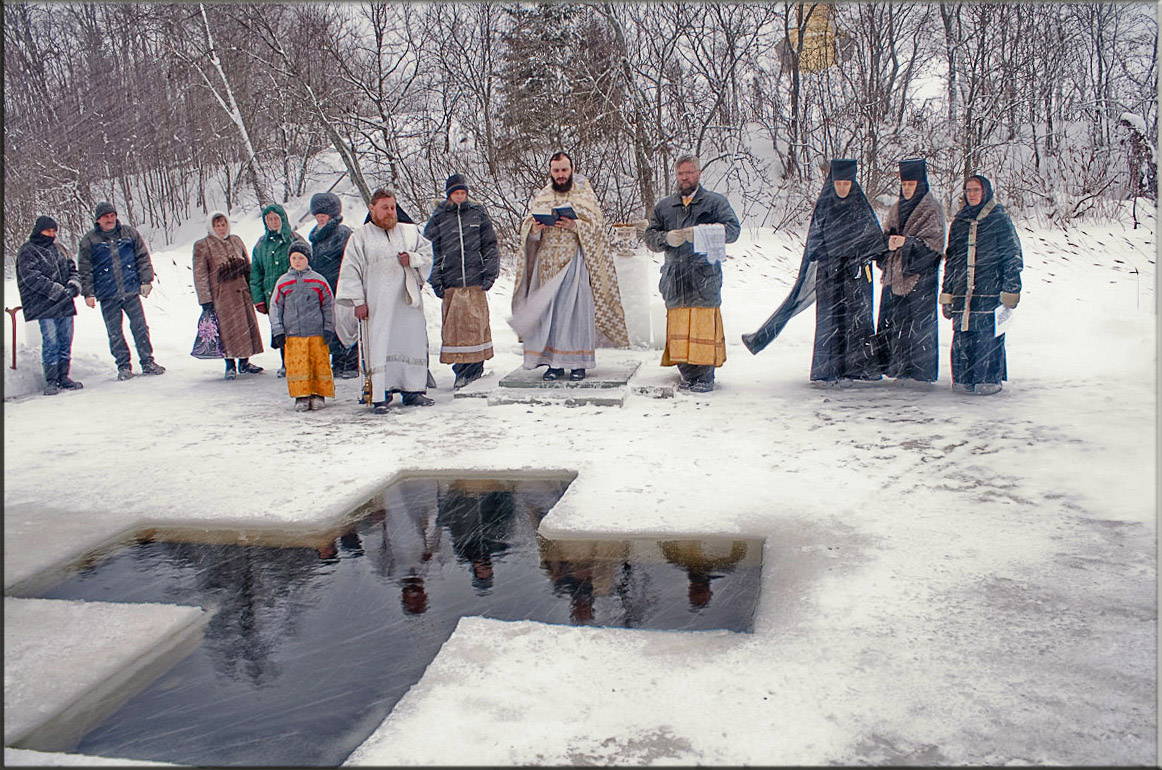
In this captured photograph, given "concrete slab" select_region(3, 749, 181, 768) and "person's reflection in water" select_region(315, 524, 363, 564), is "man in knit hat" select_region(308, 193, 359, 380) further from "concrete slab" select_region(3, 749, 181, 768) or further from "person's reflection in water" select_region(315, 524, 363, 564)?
"concrete slab" select_region(3, 749, 181, 768)

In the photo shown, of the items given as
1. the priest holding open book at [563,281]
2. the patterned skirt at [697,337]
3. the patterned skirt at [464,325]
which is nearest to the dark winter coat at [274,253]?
the patterned skirt at [464,325]

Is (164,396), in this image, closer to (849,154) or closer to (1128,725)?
(1128,725)

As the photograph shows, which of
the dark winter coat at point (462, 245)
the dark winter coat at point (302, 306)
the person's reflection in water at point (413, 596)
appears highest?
the dark winter coat at point (462, 245)

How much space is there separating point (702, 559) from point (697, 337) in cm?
360

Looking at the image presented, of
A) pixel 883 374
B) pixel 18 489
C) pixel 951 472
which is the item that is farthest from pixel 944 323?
pixel 18 489

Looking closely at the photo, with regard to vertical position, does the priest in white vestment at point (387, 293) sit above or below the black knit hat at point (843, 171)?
below

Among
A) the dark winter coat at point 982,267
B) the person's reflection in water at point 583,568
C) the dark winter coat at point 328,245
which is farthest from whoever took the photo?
the dark winter coat at point 328,245

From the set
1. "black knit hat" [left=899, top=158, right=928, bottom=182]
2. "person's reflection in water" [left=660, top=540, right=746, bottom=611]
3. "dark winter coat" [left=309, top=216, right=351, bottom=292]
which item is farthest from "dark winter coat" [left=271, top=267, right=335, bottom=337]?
"black knit hat" [left=899, top=158, right=928, bottom=182]

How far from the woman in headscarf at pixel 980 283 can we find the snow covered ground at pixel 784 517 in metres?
0.25

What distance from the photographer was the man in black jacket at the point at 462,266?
746cm

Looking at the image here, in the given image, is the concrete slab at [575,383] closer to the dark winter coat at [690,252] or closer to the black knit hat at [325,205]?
the dark winter coat at [690,252]

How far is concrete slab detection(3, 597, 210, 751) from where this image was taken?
268 cm

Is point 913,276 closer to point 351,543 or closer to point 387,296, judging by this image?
point 387,296

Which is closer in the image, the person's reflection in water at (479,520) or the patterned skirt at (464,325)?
the person's reflection in water at (479,520)
